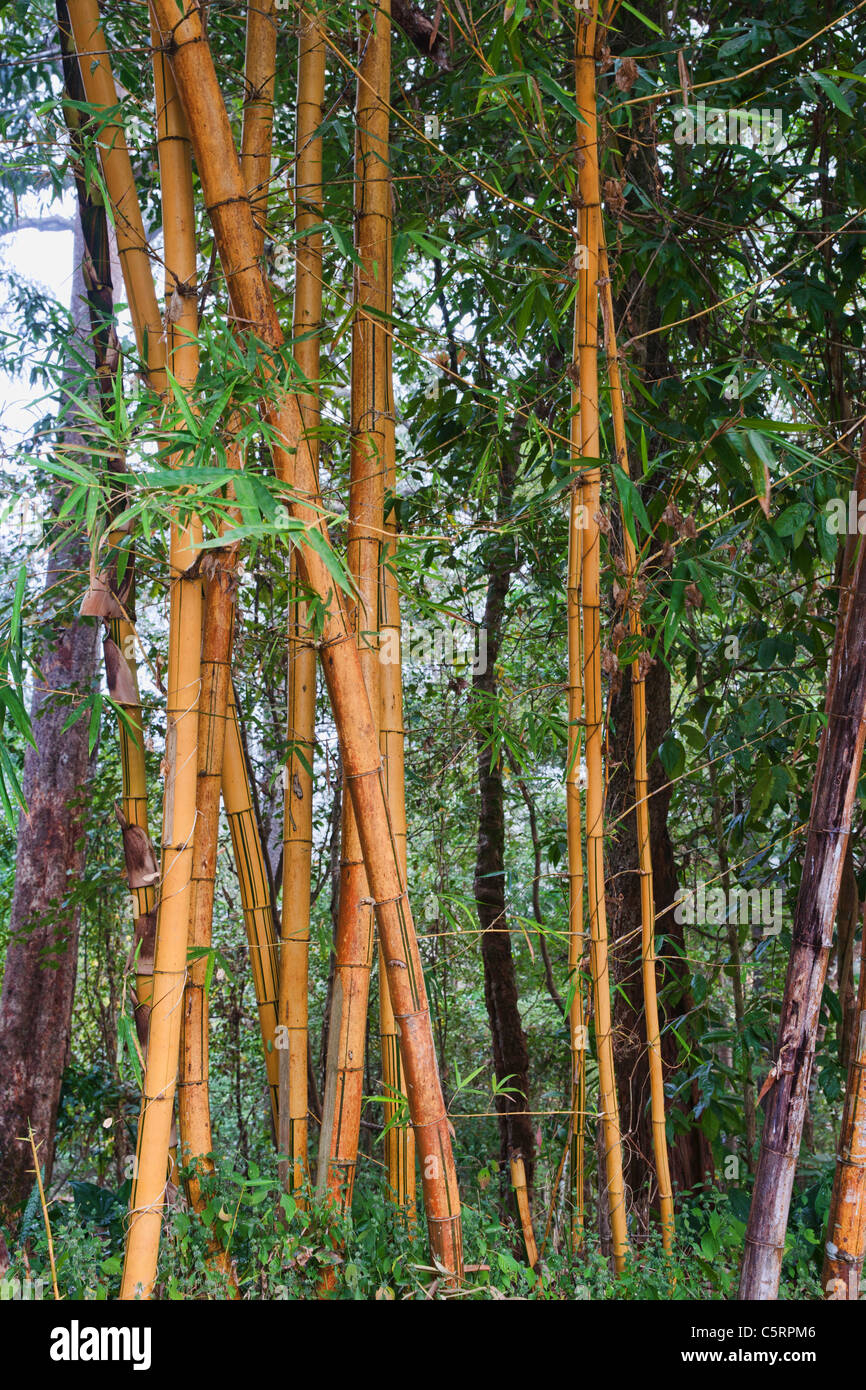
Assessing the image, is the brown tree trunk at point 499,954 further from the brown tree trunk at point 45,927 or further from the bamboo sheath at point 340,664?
the bamboo sheath at point 340,664

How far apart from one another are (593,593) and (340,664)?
45 centimetres

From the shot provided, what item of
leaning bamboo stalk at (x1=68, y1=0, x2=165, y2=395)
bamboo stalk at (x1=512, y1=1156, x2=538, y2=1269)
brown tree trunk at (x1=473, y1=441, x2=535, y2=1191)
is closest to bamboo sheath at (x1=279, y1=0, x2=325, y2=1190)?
leaning bamboo stalk at (x1=68, y1=0, x2=165, y2=395)

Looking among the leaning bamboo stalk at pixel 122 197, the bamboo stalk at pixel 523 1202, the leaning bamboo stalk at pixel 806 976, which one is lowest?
the bamboo stalk at pixel 523 1202

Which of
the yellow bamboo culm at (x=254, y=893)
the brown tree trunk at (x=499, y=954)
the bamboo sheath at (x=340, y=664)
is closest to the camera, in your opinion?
the bamboo sheath at (x=340, y=664)

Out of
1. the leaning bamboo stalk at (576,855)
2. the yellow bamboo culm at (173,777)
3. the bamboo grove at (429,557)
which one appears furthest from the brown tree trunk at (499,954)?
the yellow bamboo culm at (173,777)

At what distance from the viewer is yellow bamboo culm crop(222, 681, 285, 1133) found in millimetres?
1590

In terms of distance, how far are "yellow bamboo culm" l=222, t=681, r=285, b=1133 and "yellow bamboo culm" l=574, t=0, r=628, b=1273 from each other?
53 cm

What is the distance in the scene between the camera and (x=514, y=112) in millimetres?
1386

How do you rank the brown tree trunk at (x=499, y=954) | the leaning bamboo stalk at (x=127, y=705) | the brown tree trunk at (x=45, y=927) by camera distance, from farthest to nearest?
the brown tree trunk at (x=45, y=927)
the brown tree trunk at (x=499, y=954)
the leaning bamboo stalk at (x=127, y=705)

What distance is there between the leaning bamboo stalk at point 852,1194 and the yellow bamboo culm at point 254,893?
0.85 meters

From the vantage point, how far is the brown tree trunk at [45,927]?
11.5 feet

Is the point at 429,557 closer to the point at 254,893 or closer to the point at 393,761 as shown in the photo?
the point at 393,761

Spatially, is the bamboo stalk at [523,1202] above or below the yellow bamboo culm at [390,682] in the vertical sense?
below
